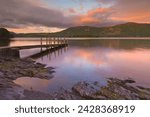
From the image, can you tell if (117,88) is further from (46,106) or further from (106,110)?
(46,106)

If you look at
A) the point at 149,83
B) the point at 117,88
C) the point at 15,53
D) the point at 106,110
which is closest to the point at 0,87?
the point at 106,110

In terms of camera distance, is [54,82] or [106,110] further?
[54,82]

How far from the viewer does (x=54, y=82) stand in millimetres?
16125

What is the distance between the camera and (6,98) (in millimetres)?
9531

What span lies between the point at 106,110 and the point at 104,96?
4.10 meters

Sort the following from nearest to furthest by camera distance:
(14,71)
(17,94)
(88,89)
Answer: (17,94) → (88,89) → (14,71)

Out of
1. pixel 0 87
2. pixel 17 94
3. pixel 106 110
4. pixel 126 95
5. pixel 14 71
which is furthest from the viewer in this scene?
pixel 14 71

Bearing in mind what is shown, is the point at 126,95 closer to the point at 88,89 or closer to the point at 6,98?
the point at 88,89

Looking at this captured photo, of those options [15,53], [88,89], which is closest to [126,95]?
[88,89]

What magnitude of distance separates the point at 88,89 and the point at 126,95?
2.35m

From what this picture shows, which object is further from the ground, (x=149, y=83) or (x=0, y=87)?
(x=0, y=87)

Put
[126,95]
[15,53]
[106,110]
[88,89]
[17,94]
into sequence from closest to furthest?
[106,110] < [17,94] < [126,95] < [88,89] < [15,53]

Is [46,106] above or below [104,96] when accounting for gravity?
above

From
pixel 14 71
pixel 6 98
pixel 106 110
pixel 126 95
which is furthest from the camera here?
pixel 14 71
